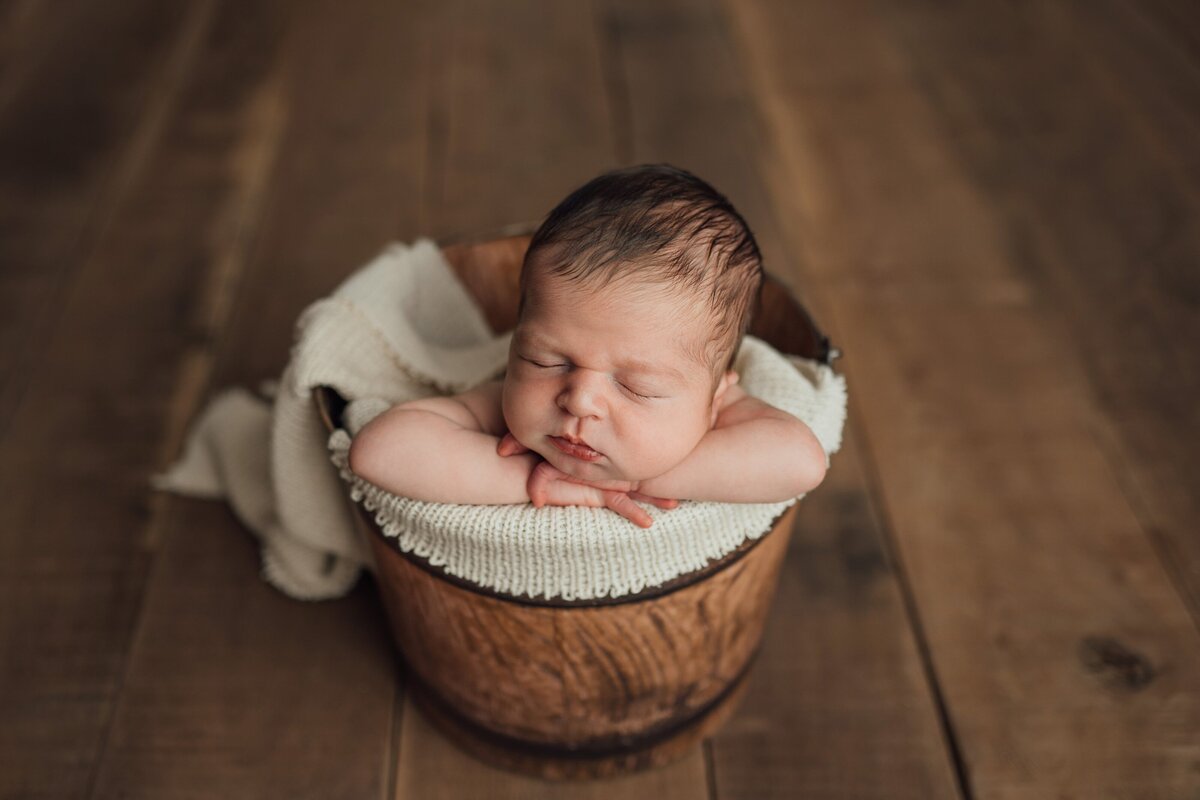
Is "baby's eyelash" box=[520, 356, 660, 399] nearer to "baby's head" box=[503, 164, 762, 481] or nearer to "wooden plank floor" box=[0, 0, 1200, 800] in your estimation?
"baby's head" box=[503, 164, 762, 481]

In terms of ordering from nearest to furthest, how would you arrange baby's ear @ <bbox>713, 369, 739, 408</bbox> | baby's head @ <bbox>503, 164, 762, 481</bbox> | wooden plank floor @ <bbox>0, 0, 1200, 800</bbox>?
baby's head @ <bbox>503, 164, 762, 481</bbox>, baby's ear @ <bbox>713, 369, 739, 408</bbox>, wooden plank floor @ <bbox>0, 0, 1200, 800</bbox>

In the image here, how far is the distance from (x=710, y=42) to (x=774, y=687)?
57.6 inches

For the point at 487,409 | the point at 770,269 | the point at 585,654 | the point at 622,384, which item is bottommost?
the point at 770,269

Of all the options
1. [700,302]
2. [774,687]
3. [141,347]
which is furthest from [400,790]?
[141,347]

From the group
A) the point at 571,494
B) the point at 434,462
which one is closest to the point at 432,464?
the point at 434,462

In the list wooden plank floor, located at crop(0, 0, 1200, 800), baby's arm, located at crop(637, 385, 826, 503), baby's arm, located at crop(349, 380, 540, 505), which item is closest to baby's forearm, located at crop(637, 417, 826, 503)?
baby's arm, located at crop(637, 385, 826, 503)

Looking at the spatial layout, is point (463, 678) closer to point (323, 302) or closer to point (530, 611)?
point (530, 611)

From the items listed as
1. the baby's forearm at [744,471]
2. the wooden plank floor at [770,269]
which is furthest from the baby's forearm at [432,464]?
the wooden plank floor at [770,269]

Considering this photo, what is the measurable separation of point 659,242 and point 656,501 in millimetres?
192

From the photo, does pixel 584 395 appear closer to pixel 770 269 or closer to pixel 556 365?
pixel 556 365

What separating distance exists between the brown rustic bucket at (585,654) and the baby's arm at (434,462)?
0.19ft

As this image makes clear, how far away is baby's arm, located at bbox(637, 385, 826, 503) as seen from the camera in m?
0.78

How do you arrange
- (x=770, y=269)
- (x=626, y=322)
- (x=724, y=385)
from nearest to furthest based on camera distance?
(x=626, y=322) < (x=724, y=385) < (x=770, y=269)

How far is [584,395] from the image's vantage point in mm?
736
